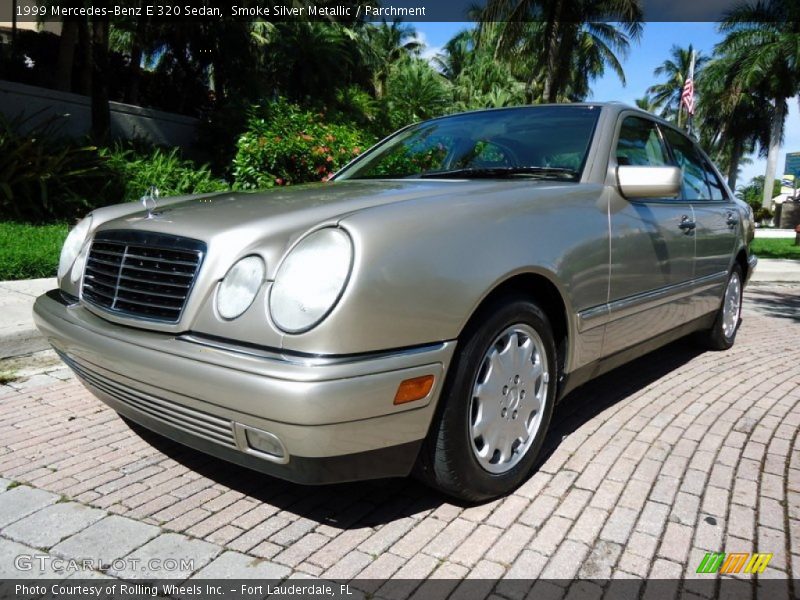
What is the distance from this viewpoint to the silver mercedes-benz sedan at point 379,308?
6.21 ft

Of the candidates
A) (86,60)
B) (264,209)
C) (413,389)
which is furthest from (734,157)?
(413,389)

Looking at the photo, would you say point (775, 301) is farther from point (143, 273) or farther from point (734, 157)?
point (734, 157)

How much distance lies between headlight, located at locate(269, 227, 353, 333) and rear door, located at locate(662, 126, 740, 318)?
270 cm

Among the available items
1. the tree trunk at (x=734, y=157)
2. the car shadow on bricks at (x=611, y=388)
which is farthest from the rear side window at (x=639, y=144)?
the tree trunk at (x=734, y=157)

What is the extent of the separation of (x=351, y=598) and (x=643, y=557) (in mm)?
997

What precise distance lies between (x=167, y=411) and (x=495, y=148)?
6.80 ft

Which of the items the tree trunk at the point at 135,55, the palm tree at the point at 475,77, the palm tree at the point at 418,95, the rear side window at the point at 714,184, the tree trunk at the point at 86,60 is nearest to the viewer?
the rear side window at the point at 714,184

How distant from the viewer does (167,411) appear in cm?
215

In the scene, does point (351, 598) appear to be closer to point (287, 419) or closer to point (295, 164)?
point (287, 419)

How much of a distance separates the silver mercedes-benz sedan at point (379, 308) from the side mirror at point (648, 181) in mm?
10

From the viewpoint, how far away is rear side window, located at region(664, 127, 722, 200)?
13.2 feet

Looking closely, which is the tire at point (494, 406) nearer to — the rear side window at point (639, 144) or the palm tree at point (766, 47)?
the rear side window at point (639, 144)

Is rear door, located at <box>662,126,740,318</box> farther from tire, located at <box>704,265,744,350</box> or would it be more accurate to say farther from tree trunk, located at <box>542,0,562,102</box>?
tree trunk, located at <box>542,0,562,102</box>

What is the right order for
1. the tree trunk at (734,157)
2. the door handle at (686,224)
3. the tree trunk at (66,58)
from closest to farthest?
1. the door handle at (686,224)
2. the tree trunk at (66,58)
3. the tree trunk at (734,157)
